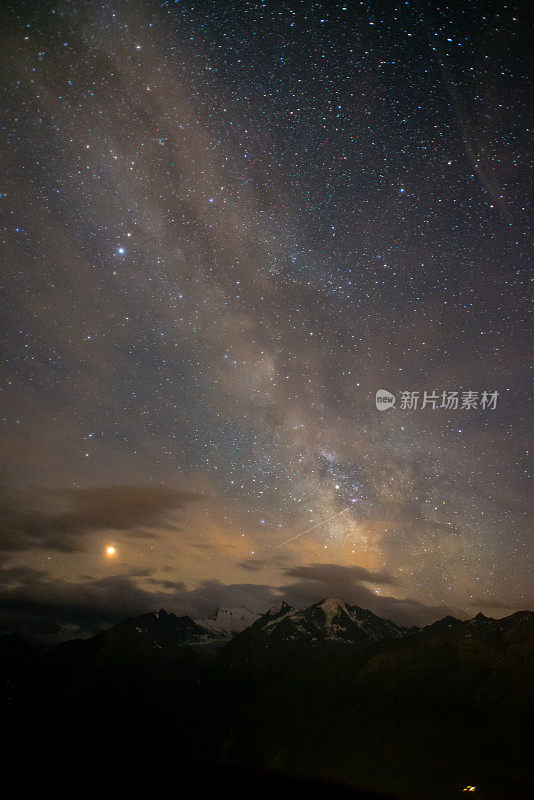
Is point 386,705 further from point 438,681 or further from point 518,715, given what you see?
point 518,715

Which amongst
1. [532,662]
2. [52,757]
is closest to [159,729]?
[52,757]

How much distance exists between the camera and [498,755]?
389 feet

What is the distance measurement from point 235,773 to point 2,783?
6941cm

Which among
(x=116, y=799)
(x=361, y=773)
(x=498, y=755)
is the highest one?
(x=498, y=755)

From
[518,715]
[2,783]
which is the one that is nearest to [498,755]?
[518,715]

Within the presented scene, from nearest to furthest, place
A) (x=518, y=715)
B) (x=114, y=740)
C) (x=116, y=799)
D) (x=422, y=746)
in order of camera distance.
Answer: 1. (x=116, y=799)
2. (x=422, y=746)
3. (x=518, y=715)
4. (x=114, y=740)

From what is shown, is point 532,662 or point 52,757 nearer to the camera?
point 52,757

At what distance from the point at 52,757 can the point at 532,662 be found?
20550 centimetres

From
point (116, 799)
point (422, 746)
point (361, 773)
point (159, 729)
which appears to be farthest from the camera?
point (159, 729)

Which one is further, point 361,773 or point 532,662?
point 532,662

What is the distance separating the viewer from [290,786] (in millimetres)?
106562

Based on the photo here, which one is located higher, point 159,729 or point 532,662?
point 532,662

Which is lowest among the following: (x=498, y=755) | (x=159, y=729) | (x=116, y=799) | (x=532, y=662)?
(x=159, y=729)

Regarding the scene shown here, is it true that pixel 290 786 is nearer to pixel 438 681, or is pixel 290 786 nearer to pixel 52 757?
pixel 52 757
